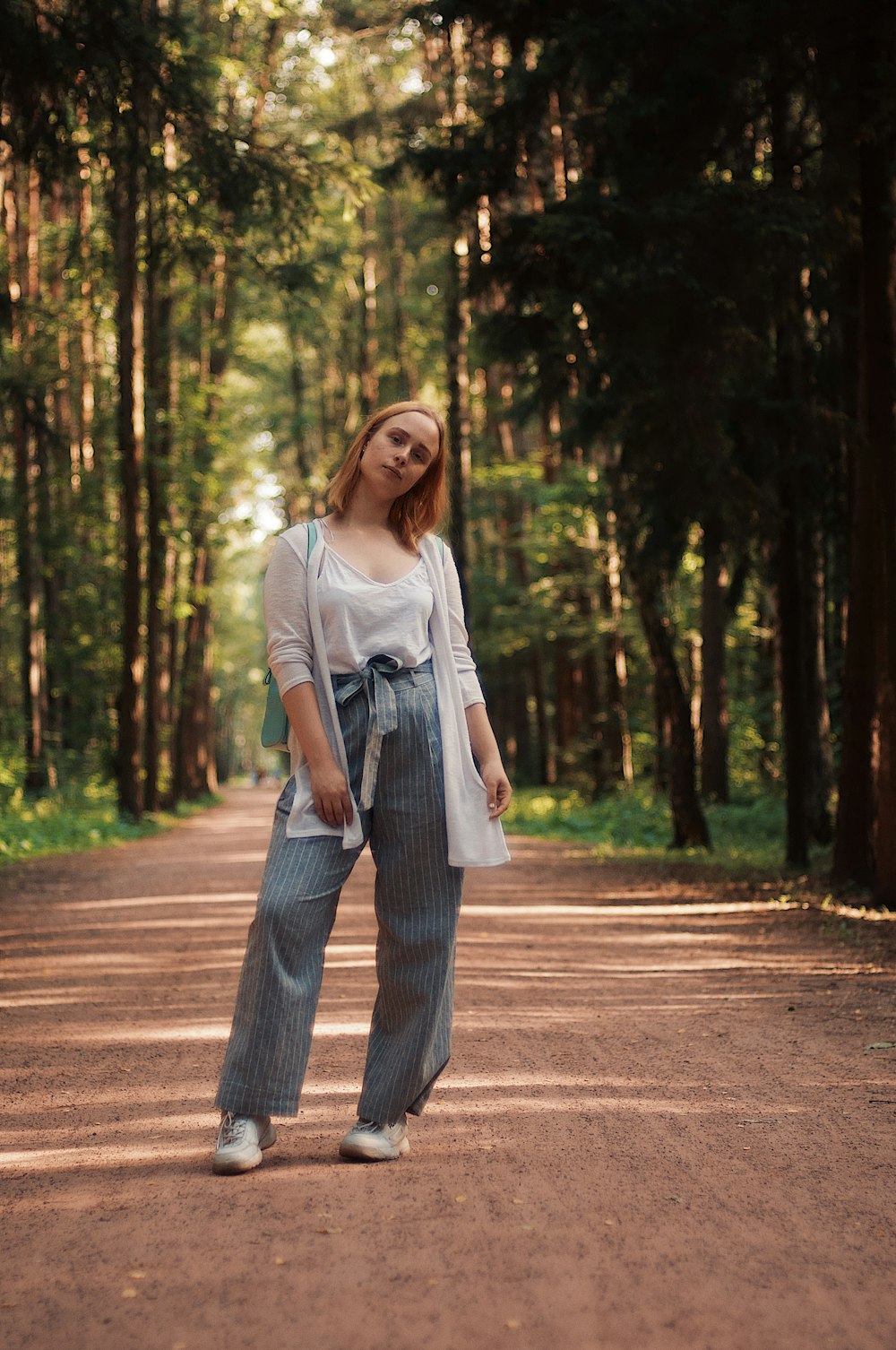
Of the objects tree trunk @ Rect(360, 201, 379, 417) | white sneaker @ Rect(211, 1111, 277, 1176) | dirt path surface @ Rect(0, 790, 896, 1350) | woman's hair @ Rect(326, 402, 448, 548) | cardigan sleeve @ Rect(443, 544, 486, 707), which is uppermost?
tree trunk @ Rect(360, 201, 379, 417)

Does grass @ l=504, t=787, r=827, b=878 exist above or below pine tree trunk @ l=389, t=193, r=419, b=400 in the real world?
below

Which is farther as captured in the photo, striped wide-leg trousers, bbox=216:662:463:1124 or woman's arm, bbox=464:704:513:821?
woman's arm, bbox=464:704:513:821

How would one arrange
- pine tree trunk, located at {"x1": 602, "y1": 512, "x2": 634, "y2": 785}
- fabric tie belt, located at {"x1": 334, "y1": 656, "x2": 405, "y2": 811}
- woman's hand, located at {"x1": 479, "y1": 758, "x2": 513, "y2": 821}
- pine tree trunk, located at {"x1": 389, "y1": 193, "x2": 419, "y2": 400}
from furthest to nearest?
pine tree trunk, located at {"x1": 389, "y1": 193, "x2": 419, "y2": 400} → pine tree trunk, located at {"x1": 602, "y1": 512, "x2": 634, "y2": 785} → woman's hand, located at {"x1": 479, "y1": 758, "x2": 513, "y2": 821} → fabric tie belt, located at {"x1": 334, "y1": 656, "x2": 405, "y2": 811}

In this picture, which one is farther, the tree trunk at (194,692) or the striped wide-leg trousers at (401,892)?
the tree trunk at (194,692)

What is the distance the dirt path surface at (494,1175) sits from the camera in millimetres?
2752

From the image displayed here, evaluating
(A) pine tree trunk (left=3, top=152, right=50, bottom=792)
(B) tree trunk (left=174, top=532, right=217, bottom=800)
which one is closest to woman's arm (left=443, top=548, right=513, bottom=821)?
(A) pine tree trunk (left=3, top=152, right=50, bottom=792)

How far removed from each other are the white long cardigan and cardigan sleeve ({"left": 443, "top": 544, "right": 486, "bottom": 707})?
3 cm

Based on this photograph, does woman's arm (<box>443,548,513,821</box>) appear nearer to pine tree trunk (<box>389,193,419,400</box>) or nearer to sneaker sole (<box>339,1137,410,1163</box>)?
sneaker sole (<box>339,1137,410,1163</box>)

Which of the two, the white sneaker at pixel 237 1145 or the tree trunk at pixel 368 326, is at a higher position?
the tree trunk at pixel 368 326

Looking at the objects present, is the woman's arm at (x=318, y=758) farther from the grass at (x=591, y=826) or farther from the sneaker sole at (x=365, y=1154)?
the grass at (x=591, y=826)

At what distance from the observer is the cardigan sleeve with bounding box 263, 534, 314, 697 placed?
3705 mm

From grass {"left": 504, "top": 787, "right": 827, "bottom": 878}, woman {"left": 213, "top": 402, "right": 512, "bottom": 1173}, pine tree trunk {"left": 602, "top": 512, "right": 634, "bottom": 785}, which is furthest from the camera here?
pine tree trunk {"left": 602, "top": 512, "right": 634, "bottom": 785}

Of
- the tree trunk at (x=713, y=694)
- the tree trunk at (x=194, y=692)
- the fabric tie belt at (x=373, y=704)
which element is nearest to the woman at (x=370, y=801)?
the fabric tie belt at (x=373, y=704)

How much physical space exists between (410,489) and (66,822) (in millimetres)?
16755
